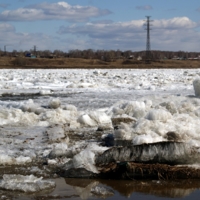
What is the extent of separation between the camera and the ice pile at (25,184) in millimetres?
4215

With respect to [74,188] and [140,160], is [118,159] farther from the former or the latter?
[74,188]

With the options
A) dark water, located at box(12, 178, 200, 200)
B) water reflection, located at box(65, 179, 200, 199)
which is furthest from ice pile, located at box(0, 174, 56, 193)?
water reflection, located at box(65, 179, 200, 199)

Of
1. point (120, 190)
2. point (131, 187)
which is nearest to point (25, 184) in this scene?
point (120, 190)

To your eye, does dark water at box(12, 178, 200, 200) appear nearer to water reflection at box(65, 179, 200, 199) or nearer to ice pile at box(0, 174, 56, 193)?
water reflection at box(65, 179, 200, 199)

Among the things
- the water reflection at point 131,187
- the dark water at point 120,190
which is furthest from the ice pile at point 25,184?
the water reflection at point 131,187

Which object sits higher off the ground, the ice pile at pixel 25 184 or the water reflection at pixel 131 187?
the ice pile at pixel 25 184

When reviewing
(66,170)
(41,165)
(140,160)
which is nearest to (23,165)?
(41,165)

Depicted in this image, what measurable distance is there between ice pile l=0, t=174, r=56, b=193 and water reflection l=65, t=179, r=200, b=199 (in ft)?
0.97

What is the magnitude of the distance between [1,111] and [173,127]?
160 inches

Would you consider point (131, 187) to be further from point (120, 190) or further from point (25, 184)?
point (25, 184)

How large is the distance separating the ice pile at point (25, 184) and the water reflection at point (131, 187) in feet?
0.97

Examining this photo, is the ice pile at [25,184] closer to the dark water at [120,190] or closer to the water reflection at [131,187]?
the dark water at [120,190]

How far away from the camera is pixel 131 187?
4.38 m

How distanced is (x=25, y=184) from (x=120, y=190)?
1.02 metres
